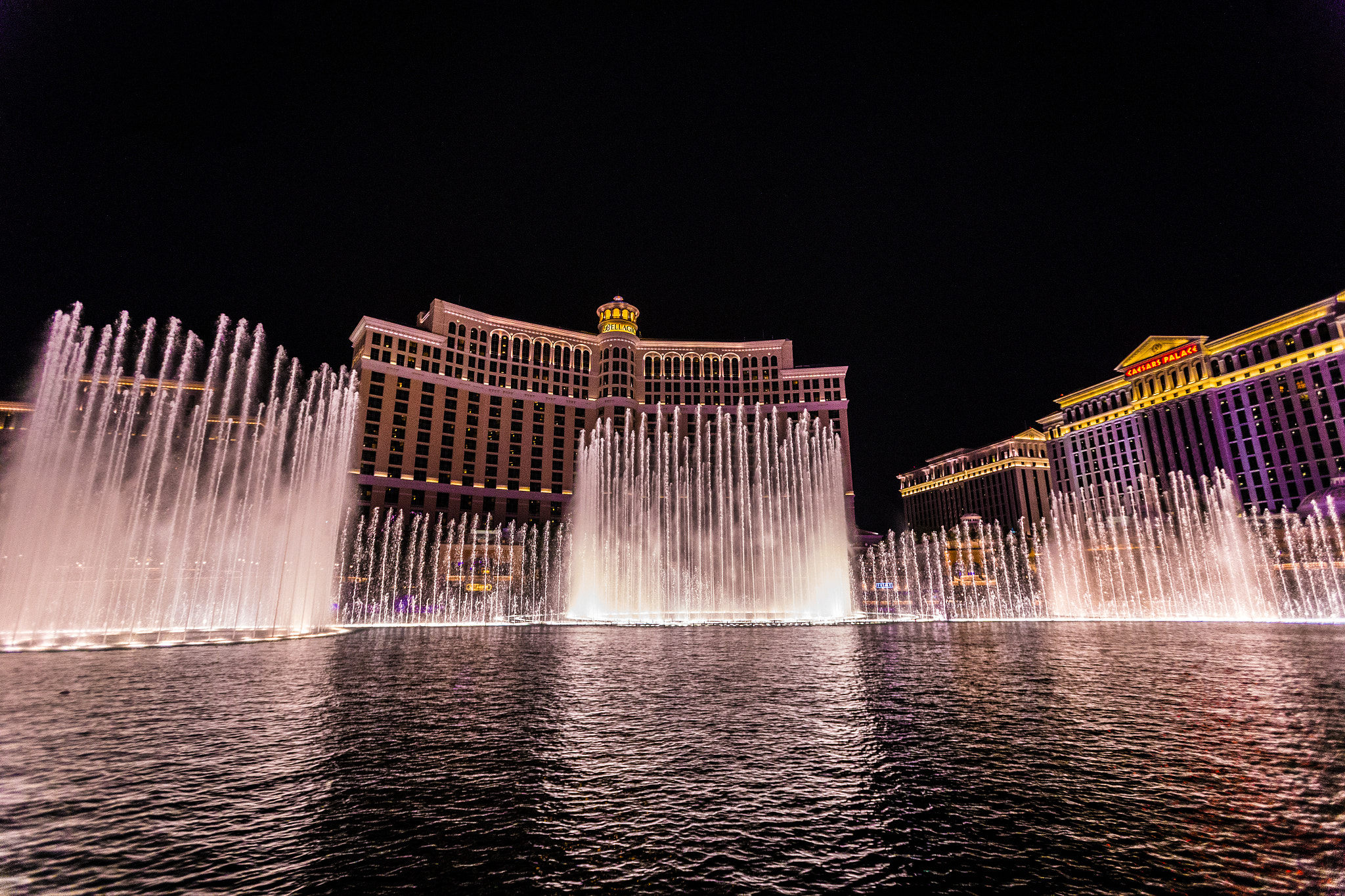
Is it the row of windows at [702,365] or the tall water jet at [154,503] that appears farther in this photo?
the row of windows at [702,365]

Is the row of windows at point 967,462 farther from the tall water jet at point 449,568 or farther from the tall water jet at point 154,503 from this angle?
the tall water jet at point 154,503

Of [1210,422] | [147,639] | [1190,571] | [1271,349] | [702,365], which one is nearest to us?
[147,639]

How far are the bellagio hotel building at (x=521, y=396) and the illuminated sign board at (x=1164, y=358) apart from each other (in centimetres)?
4646

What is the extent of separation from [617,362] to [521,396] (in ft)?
47.4

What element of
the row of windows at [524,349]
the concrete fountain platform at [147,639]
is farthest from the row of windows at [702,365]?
the concrete fountain platform at [147,639]

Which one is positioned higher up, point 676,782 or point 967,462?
point 967,462

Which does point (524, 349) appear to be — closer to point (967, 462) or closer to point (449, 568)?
point (449, 568)

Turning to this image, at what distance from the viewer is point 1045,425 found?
379 feet

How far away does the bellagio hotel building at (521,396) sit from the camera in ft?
240

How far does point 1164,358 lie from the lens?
287ft

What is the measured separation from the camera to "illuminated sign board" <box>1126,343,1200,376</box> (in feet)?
274

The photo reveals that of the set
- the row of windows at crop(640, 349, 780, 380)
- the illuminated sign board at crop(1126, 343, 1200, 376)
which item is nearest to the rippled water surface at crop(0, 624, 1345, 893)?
→ the row of windows at crop(640, 349, 780, 380)

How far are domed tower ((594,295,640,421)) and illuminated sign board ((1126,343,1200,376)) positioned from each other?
3004 inches

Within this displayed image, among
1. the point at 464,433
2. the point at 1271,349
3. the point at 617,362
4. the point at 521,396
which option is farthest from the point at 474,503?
the point at 1271,349
